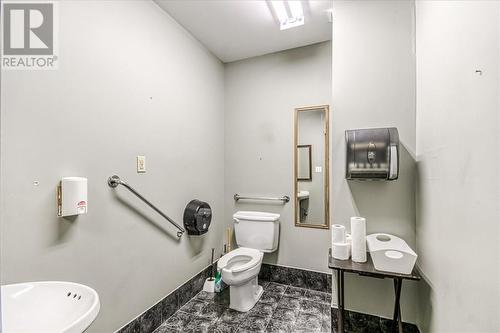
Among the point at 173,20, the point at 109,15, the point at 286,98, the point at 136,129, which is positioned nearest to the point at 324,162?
the point at 286,98

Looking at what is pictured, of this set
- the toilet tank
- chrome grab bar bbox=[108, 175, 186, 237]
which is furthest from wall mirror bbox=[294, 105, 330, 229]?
chrome grab bar bbox=[108, 175, 186, 237]

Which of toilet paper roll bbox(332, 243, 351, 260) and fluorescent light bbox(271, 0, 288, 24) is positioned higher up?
fluorescent light bbox(271, 0, 288, 24)

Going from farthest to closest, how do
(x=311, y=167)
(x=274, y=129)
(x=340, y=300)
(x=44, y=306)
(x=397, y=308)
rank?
1. (x=274, y=129)
2. (x=311, y=167)
3. (x=340, y=300)
4. (x=397, y=308)
5. (x=44, y=306)

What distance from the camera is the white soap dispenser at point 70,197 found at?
126 centimetres

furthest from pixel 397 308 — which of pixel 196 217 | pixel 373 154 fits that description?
pixel 196 217

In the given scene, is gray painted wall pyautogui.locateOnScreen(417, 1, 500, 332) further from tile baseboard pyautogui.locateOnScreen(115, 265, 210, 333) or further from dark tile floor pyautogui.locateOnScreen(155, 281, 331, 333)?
tile baseboard pyautogui.locateOnScreen(115, 265, 210, 333)

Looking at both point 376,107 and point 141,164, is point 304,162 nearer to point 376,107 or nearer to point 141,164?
point 376,107

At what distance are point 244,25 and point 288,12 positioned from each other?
0.43 metres

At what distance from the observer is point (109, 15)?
5.21 feet

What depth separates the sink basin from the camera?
91cm

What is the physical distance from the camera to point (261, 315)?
2.06 metres

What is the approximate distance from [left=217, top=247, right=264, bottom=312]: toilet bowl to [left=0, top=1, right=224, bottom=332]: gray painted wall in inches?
16.0

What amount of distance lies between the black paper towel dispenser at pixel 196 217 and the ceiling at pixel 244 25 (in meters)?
1.67

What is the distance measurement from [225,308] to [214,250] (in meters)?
0.68
